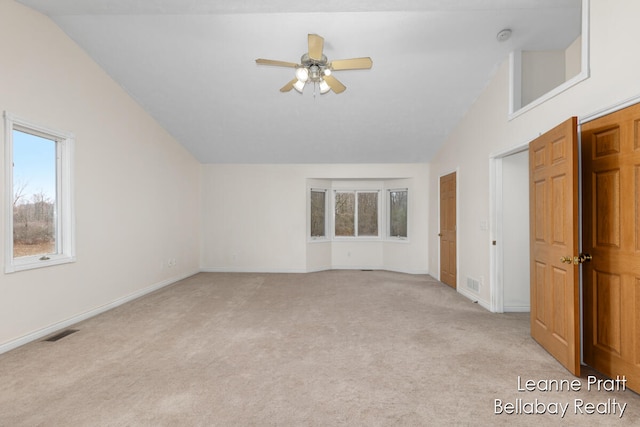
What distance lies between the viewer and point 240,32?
372 centimetres

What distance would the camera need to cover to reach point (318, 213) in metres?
7.45

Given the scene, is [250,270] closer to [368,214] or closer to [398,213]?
[368,214]

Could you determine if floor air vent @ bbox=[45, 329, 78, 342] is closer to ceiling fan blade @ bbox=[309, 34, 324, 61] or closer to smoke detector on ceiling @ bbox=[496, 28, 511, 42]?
ceiling fan blade @ bbox=[309, 34, 324, 61]

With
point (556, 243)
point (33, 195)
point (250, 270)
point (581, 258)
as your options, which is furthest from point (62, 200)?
point (581, 258)

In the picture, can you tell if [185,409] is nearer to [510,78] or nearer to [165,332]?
[165,332]

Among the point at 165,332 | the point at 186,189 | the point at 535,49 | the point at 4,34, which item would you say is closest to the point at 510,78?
the point at 535,49

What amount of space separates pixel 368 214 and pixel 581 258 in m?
5.22

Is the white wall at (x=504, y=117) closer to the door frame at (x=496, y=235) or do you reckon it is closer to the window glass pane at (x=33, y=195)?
the door frame at (x=496, y=235)

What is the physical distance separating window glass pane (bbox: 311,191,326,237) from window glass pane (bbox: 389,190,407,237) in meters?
1.57

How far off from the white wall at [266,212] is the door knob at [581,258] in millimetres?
4356

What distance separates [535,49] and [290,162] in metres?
4.49

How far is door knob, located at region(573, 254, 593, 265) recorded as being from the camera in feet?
7.92

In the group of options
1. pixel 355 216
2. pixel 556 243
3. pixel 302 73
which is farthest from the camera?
pixel 355 216

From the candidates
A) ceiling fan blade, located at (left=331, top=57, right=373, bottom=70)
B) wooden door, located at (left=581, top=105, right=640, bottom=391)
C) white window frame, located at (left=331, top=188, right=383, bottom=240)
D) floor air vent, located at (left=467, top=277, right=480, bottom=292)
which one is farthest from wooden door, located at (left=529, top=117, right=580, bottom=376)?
white window frame, located at (left=331, top=188, right=383, bottom=240)
